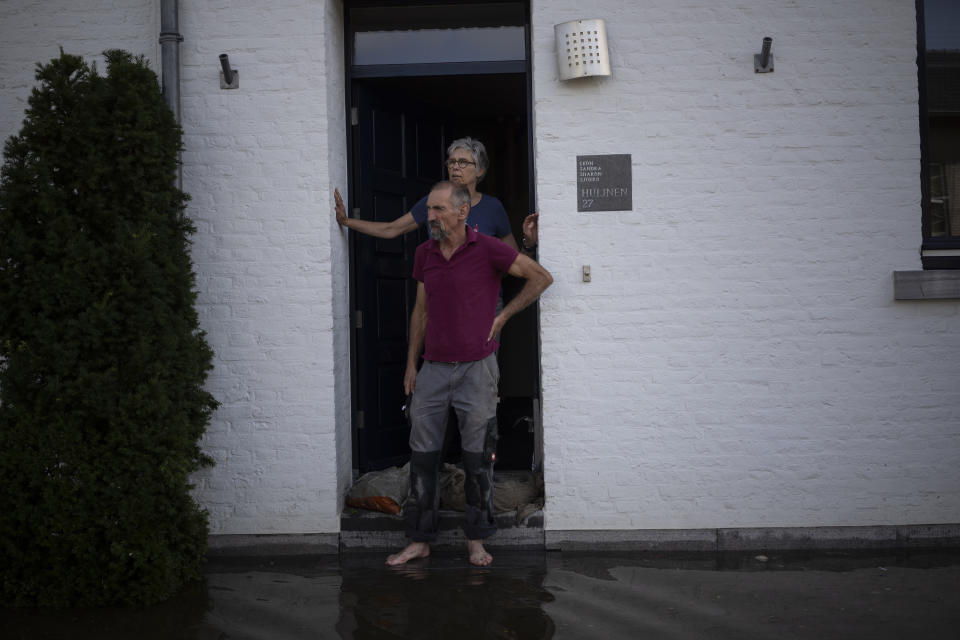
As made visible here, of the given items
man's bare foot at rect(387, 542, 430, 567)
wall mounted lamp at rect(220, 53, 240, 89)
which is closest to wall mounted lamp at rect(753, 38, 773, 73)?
wall mounted lamp at rect(220, 53, 240, 89)

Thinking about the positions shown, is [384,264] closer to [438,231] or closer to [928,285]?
[438,231]

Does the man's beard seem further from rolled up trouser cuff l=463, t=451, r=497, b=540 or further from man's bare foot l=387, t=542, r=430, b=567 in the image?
man's bare foot l=387, t=542, r=430, b=567

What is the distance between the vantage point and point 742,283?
16.3 feet

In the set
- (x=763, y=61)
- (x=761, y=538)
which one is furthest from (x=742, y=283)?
(x=761, y=538)

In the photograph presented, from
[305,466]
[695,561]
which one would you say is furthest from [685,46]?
[305,466]

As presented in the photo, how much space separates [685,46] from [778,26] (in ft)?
1.77

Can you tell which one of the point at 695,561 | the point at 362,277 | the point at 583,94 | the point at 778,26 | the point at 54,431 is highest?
the point at 778,26

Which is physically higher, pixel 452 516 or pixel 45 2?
pixel 45 2

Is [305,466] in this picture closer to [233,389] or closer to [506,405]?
[233,389]

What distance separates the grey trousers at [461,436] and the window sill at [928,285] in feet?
7.70

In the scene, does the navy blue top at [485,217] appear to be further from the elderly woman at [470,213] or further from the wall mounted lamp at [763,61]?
the wall mounted lamp at [763,61]

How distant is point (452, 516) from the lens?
16.3ft

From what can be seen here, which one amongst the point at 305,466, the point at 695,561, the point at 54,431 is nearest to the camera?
the point at 54,431

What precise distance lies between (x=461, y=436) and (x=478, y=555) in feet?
2.14
